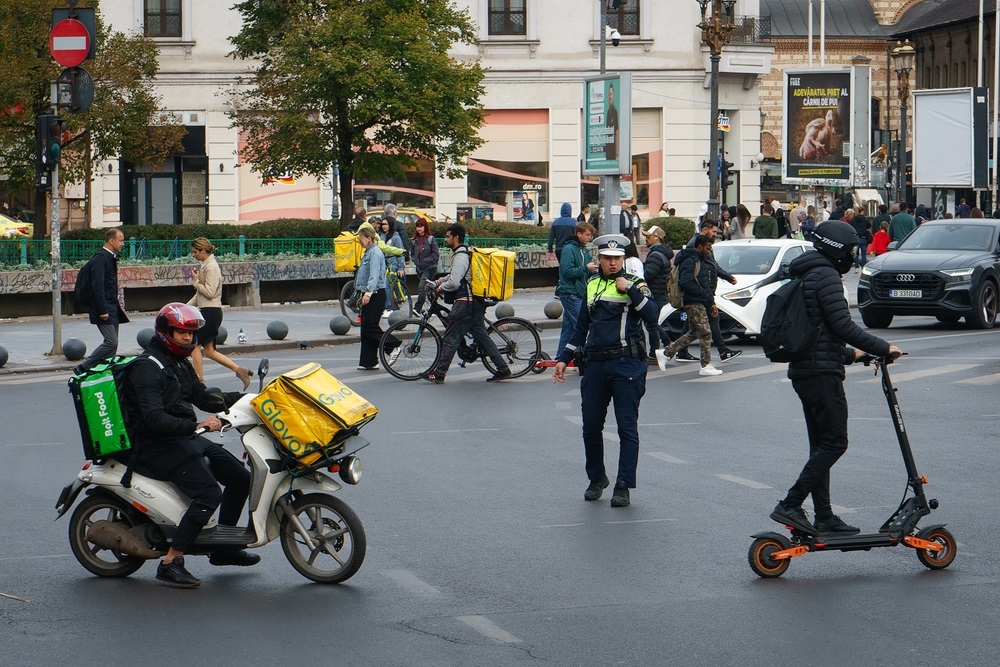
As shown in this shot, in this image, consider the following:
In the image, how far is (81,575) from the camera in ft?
27.3

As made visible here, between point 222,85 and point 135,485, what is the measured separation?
38124 mm

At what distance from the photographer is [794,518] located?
319 inches

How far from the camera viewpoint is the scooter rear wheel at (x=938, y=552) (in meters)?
8.17

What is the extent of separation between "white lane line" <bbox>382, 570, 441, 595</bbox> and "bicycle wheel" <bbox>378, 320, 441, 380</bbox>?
983 centimetres

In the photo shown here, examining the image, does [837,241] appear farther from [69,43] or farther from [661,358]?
[69,43]

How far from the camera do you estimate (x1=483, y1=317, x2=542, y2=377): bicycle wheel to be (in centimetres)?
1800

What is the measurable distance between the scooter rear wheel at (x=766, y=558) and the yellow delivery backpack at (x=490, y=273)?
375 inches

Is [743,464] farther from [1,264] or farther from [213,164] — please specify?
[213,164]

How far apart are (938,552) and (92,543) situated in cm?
443

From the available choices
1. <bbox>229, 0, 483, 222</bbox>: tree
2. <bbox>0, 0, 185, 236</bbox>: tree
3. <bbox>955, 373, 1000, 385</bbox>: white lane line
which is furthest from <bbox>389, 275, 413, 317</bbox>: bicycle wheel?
<bbox>229, 0, 483, 222</bbox>: tree

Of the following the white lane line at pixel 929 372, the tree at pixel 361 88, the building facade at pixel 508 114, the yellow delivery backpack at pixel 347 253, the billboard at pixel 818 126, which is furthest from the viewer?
the building facade at pixel 508 114

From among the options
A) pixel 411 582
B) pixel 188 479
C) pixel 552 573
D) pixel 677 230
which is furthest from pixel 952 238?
pixel 188 479

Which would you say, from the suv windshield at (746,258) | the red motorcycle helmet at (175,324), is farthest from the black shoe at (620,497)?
the suv windshield at (746,258)

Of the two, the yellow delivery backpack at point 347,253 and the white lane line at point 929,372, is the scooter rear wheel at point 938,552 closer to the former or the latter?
the white lane line at point 929,372
